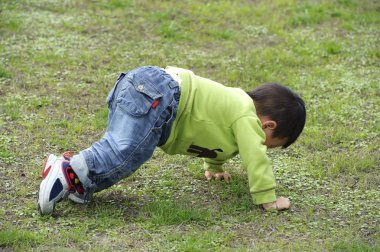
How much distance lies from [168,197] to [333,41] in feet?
12.4

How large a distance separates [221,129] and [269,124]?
1.02 ft

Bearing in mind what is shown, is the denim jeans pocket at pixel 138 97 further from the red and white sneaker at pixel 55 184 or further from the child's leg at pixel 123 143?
the red and white sneaker at pixel 55 184

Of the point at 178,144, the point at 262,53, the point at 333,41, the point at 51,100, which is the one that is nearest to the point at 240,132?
the point at 178,144

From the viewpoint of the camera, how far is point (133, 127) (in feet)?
13.0

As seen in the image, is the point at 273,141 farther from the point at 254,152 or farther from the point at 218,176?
the point at 218,176

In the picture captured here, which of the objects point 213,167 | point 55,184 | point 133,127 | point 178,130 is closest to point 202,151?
point 178,130

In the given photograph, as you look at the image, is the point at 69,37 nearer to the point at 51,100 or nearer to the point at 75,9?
the point at 75,9

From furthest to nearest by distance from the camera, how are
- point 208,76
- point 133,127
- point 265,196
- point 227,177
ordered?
point 208,76 → point 227,177 → point 265,196 → point 133,127

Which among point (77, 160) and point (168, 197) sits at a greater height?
point (77, 160)

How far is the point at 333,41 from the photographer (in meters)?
7.38

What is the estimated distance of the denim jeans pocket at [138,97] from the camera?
397cm

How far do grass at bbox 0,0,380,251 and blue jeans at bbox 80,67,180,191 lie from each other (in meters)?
0.28

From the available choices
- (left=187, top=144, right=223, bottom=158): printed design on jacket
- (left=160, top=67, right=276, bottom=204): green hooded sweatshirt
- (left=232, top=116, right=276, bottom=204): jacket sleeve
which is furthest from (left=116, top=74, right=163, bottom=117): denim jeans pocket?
(left=232, top=116, right=276, bottom=204): jacket sleeve

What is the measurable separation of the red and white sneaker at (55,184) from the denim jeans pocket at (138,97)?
0.48 meters
